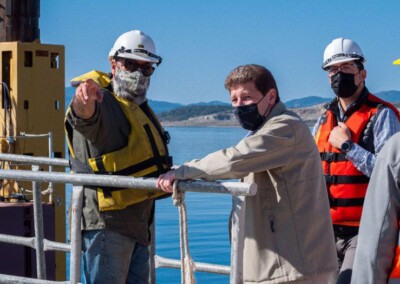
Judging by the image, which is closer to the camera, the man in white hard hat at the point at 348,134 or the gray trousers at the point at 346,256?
the gray trousers at the point at 346,256

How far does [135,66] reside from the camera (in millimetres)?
4555

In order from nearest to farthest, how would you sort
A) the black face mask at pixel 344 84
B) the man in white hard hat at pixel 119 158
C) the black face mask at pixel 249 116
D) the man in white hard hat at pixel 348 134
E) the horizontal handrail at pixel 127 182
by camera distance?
the horizontal handrail at pixel 127 182
the black face mask at pixel 249 116
the man in white hard hat at pixel 119 158
the man in white hard hat at pixel 348 134
the black face mask at pixel 344 84

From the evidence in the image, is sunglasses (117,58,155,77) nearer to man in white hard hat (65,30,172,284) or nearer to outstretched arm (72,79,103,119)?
man in white hard hat (65,30,172,284)

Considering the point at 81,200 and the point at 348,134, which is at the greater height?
the point at 348,134

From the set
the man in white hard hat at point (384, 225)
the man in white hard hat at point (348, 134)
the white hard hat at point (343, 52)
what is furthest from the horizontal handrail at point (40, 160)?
the man in white hard hat at point (384, 225)

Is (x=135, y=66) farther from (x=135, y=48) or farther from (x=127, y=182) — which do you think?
(x=127, y=182)

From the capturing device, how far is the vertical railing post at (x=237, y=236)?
12.2ft

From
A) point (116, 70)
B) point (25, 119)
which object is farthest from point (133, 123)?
point (25, 119)

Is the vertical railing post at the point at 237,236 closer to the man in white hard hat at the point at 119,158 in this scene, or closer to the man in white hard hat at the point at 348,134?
the man in white hard hat at the point at 119,158

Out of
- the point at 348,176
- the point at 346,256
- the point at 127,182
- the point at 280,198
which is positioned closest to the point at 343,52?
the point at 348,176

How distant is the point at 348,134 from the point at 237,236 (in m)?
1.44

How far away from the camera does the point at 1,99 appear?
11.0 m

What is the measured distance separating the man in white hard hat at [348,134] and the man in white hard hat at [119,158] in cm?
96

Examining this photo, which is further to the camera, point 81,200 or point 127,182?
point 81,200
